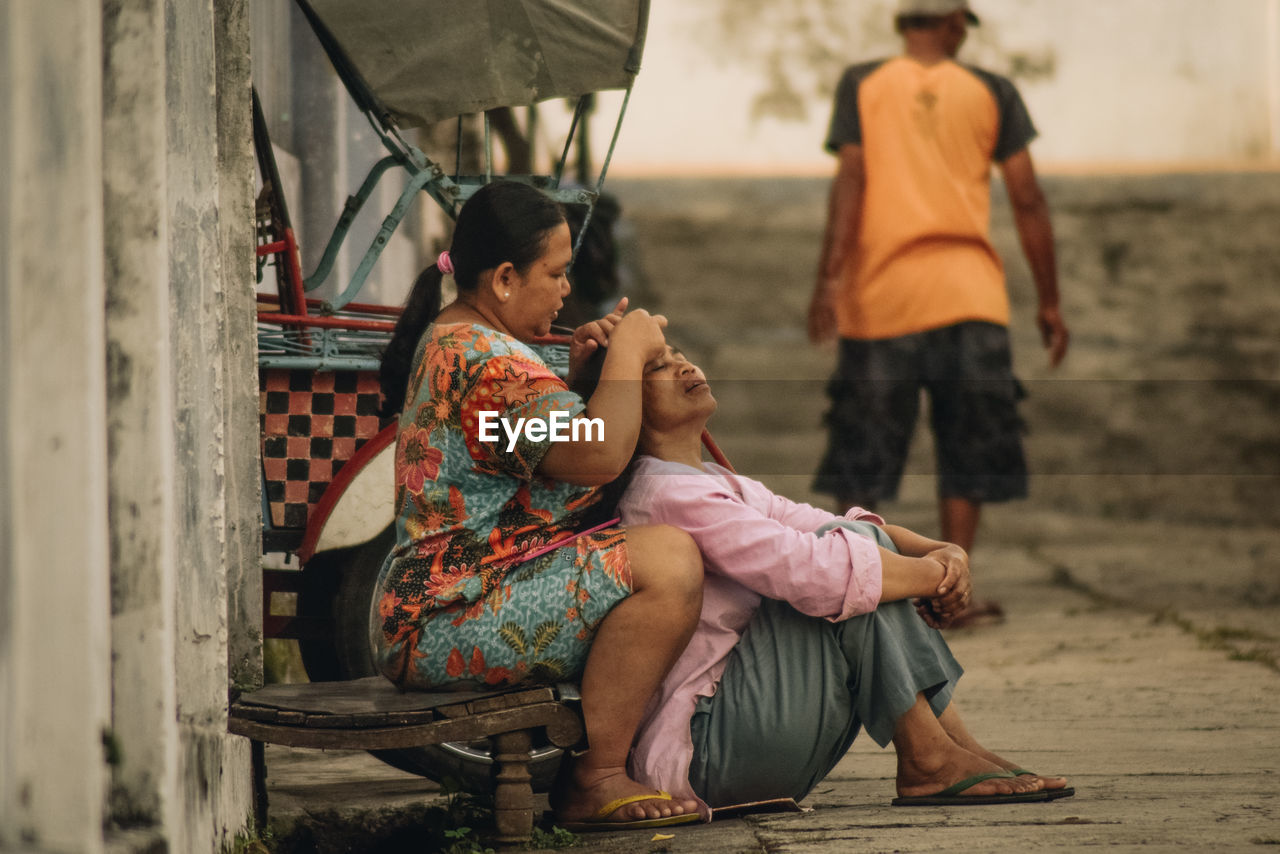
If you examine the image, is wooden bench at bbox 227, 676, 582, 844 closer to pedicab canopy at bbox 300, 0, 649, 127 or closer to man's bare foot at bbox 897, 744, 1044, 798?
man's bare foot at bbox 897, 744, 1044, 798

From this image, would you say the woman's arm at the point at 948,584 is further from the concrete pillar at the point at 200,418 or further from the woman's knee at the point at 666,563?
the concrete pillar at the point at 200,418

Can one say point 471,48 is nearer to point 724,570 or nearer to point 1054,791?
point 724,570

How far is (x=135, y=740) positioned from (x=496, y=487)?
72cm

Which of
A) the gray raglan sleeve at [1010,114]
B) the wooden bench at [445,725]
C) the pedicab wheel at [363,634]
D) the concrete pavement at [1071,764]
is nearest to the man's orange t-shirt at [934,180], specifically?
the gray raglan sleeve at [1010,114]

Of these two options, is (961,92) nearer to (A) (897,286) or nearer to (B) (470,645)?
(A) (897,286)

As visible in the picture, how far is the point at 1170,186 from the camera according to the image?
9023mm

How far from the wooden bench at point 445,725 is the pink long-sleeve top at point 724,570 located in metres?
0.20

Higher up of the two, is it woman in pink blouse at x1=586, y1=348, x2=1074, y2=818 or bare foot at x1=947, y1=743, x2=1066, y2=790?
woman in pink blouse at x1=586, y1=348, x2=1074, y2=818

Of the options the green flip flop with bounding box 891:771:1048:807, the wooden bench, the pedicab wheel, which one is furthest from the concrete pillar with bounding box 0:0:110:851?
the green flip flop with bounding box 891:771:1048:807

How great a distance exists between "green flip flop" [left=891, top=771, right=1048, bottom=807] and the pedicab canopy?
1.72 metres

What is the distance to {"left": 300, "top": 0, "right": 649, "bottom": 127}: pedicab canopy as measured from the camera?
3152mm

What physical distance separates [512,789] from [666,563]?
0.44 metres

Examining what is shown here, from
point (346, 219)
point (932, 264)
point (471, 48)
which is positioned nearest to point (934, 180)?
point (932, 264)

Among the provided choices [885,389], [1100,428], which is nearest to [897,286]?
[885,389]
